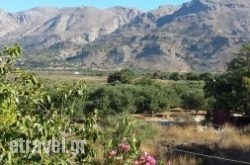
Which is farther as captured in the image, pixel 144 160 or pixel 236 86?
pixel 236 86

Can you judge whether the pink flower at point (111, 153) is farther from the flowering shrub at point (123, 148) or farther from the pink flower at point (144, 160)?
the pink flower at point (144, 160)

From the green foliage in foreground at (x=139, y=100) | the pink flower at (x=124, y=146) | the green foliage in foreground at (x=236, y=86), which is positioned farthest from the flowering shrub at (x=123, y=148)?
the green foliage in foreground at (x=139, y=100)

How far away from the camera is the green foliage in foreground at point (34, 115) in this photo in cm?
516

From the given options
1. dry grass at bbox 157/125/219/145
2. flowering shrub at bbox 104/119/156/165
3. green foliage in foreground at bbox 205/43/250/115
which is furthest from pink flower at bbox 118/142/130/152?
green foliage in foreground at bbox 205/43/250/115

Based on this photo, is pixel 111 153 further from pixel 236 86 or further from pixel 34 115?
pixel 236 86

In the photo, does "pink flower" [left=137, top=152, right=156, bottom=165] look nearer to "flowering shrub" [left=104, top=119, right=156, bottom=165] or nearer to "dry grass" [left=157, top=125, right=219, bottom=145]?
"flowering shrub" [left=104, top=119, right=156, bottom=165]

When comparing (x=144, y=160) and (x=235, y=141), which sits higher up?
(x=144, y=160)

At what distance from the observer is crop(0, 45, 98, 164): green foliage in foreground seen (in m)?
5.16

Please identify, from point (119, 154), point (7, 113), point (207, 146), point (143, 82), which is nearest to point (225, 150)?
point (207, 146)

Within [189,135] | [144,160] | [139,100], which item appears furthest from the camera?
[139,100]

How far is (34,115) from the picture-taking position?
5527mm

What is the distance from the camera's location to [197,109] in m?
46.2

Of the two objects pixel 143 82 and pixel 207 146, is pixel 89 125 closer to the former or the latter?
pixel 207 146

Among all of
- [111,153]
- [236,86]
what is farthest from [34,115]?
[236,86]
